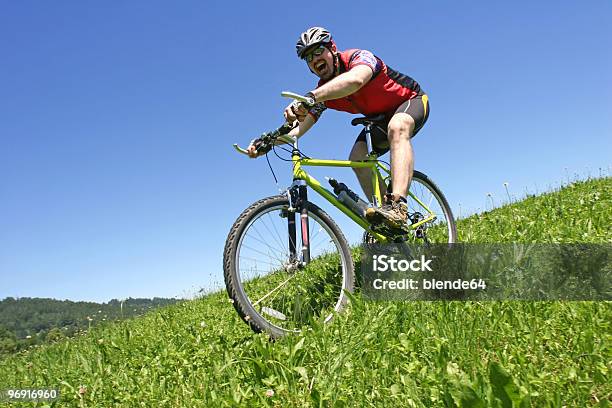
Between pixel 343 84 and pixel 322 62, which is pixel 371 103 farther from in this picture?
pixel 343 84

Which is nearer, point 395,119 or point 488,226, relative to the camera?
point 395,119

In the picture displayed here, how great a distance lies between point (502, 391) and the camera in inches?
66.0

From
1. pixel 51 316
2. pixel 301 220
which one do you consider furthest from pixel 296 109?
pixel 51 316

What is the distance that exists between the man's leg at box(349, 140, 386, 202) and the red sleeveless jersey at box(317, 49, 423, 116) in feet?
1.36

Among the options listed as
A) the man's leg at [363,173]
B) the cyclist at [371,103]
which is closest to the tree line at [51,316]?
the man's leg at [363,173]

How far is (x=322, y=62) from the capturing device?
204 inches

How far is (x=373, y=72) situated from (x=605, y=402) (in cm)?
383

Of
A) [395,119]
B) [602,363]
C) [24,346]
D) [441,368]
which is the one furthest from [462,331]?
[24,346]

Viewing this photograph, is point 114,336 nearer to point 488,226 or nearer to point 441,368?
point 441,368

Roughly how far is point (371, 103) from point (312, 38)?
3.49 ft

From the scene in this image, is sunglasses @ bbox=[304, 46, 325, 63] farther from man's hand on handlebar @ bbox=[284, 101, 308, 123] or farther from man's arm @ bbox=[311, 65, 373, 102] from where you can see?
man's hand on handlebar @ bbox=[284, 101, 308, 123]

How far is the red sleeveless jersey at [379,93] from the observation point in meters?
5.40

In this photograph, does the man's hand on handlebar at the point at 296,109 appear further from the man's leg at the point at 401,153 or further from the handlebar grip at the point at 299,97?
the man's leg at the point at 401,153

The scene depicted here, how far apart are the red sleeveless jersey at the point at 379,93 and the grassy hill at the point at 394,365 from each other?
109 inches
